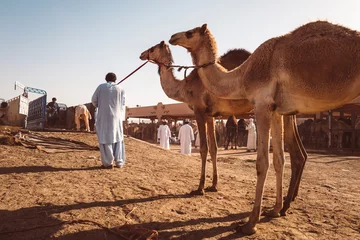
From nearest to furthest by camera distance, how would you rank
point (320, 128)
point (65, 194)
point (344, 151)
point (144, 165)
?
point (65, 194) < point (144, 165) < point (344, 151) < point (320, 128)

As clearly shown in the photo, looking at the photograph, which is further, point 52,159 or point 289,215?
point 52,159

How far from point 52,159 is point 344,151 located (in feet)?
54.5

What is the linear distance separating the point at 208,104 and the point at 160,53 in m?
1.85

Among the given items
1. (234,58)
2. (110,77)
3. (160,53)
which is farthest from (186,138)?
(234,58)

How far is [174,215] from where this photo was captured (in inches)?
137

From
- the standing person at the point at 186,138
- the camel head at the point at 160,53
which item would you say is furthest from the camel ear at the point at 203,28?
the standing person at the point at 186,138

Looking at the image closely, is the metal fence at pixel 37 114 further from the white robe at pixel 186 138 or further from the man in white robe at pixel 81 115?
the white robe at pixel 186 138

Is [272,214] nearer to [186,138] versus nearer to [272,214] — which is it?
[272,214]

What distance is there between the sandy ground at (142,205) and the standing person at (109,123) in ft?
1.25

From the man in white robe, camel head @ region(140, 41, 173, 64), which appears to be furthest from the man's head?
the man in white robe

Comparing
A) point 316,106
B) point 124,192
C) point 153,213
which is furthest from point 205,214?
point 316,106

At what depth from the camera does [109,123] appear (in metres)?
6.33

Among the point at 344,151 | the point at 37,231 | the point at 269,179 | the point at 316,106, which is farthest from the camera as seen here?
the point at 344,151

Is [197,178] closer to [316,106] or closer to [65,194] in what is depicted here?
[65,194]
